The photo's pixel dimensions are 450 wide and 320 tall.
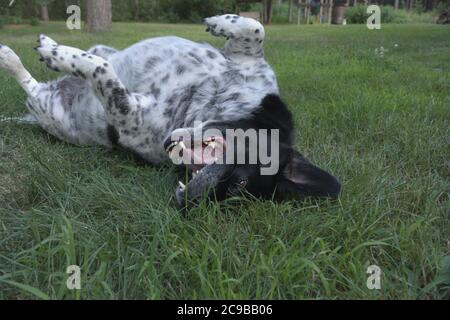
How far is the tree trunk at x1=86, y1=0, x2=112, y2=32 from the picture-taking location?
441 inches

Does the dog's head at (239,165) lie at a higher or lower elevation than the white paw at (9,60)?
lower

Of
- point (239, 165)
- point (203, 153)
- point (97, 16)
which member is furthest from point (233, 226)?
point (97, 16)

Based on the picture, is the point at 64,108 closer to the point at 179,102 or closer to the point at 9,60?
the point at 9,60

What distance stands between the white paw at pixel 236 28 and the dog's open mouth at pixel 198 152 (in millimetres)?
1158

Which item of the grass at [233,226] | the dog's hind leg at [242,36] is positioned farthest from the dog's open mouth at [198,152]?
the dog's hind leg at [242,36]

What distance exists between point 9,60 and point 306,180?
7.54ft

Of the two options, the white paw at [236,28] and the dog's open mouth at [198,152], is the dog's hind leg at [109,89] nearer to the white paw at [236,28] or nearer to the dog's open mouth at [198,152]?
the dog's open mouth at [198,152]

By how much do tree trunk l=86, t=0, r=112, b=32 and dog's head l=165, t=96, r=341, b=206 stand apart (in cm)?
964

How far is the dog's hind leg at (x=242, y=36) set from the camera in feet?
10.3

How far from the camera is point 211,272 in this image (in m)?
1.62

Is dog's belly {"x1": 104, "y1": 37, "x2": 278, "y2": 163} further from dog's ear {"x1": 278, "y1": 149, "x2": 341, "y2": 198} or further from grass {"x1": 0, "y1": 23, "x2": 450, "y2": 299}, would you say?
dog's ear {"x1": 278, "y1": 149, "x2": 341, "y2": 198}

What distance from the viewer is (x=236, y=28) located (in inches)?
125
